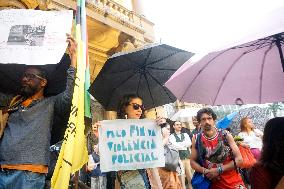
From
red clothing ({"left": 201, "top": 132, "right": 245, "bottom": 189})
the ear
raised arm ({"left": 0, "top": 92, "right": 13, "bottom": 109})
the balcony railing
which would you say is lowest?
red clothing ({"left": 201, "top": 132, "right": 245, "bottom": 189})

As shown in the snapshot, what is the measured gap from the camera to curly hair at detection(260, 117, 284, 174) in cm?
264

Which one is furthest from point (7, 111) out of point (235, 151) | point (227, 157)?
point (235, 151)

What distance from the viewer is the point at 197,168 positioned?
4.38m

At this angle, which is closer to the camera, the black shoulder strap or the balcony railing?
the black shoulder strap

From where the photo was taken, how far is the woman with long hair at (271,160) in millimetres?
2588

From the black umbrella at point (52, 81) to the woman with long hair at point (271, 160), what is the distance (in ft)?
5.89

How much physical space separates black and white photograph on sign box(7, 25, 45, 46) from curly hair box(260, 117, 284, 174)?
2.07 m

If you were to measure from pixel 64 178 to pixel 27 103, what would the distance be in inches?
33.8

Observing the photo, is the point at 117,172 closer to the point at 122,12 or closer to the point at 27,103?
the point at 27,103

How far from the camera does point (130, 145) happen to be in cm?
387

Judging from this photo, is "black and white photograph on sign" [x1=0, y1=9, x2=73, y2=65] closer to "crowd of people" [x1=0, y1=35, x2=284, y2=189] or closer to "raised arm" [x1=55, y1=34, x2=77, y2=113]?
"crowd of people" [x1=0, y1=35, x2=284, y2=189]

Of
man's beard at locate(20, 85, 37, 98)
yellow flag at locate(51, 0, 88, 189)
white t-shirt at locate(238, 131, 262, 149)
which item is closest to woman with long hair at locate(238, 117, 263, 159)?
white t-shirt at locate(238, 131, 262, 149)

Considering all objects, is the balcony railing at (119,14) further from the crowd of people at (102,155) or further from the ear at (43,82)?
the ear at (43,82)

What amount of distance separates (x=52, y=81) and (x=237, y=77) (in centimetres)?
199
